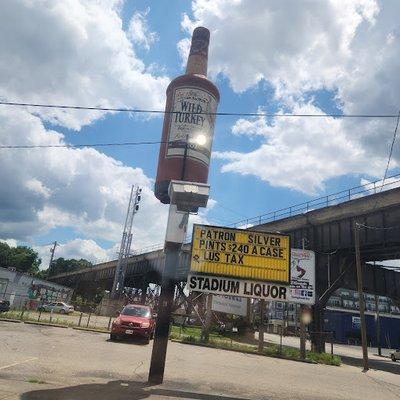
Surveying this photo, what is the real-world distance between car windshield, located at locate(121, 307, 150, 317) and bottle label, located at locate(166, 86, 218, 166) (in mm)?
8497

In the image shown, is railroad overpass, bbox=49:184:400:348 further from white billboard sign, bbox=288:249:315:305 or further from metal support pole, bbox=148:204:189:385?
metal support pole, bbox=148:204:189:385

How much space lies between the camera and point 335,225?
1294 inches

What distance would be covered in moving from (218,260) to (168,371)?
3394 millimetres

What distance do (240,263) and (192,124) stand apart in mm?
13935

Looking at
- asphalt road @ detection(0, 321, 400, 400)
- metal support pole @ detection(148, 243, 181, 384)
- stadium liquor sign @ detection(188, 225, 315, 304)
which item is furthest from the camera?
stadium liquor sign @ detection(188, 225, 315, 304)

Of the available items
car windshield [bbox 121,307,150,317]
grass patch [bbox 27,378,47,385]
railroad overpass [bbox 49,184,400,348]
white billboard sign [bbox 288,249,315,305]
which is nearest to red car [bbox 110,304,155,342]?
car windshield [bbox 121,307,150,317]

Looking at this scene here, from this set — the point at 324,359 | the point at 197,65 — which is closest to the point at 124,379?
the point at 324,359

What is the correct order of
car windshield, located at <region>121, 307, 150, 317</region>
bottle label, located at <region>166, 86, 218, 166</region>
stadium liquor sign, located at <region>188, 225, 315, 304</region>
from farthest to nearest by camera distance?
bottle label, located at <region>166, 86, 218, 166</region> < car windshield, located at <region>121, 307, 150, 317</region> < stadium liquor sign, located at <region>188, 225, 315, 304</region>

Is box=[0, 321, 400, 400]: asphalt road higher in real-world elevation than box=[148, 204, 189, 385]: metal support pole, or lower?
lower

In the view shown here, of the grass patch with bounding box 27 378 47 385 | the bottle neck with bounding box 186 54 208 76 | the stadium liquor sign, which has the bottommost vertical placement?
the grass patch with bounding box 27 378 47 385

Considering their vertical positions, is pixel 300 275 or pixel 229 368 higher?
pixel 300 275

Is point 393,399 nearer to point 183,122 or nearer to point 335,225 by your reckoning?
point 183,122

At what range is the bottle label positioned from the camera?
2370cm

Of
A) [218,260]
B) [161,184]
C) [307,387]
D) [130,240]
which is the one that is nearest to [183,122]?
[161,184]
